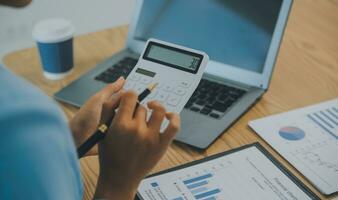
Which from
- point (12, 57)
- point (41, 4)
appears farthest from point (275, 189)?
point (41, 4)

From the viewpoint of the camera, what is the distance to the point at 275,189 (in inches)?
26.2

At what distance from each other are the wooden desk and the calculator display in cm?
14

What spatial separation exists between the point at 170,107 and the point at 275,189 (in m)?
0.19

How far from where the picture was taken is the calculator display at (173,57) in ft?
2.35

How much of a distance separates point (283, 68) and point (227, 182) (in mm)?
378

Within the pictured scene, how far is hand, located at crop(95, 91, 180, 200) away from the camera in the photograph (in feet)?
1.89

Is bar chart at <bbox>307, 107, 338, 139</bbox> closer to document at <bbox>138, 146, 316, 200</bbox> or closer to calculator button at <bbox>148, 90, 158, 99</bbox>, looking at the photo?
document at <bbox>138, 146, 316, 200</bbox>

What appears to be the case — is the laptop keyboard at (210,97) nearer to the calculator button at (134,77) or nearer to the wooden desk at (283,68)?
the wooden desk at (283,68)

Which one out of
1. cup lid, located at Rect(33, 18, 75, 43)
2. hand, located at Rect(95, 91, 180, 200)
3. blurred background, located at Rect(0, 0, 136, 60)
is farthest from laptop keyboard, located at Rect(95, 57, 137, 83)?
blurred background, located at Rect(0, 0, 136, 60)

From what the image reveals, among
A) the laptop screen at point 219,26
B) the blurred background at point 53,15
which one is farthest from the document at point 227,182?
the blurred background at point 53,15

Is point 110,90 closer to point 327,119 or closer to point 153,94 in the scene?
point 153,94

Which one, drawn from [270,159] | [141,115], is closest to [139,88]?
[141,115]

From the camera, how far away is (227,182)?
2.23ft

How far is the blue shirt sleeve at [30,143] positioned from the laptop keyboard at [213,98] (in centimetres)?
40
